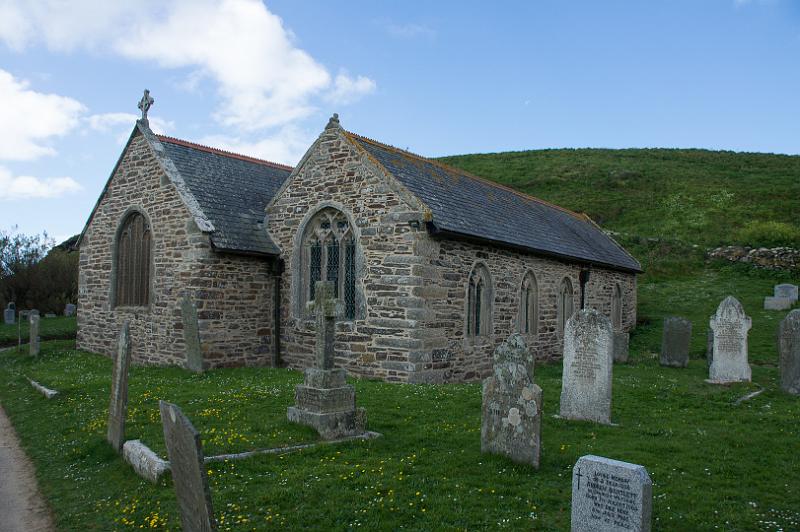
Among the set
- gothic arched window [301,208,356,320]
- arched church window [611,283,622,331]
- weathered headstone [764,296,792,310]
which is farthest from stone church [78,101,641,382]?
weathered headstone [764,296,792,310]

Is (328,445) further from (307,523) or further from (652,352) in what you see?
(652,352)

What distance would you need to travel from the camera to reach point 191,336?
49.2 feet

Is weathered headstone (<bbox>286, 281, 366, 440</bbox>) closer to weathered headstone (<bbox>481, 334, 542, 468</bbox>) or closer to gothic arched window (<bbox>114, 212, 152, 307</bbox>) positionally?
weathered headstone (<bbox>481, 334, 542, 468</bbox>)

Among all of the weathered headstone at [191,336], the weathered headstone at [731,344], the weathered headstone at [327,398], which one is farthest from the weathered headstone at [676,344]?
the weathered headstone at [191,336]

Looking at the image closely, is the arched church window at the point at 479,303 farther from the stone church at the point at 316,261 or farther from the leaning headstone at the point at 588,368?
the leaning headstone at the point at 588,368

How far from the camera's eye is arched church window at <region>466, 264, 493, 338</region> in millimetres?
15688

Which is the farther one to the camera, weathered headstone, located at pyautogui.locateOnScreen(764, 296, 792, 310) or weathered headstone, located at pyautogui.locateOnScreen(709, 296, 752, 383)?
weathered headstone, located at pyautogui.locateOnScreen(764, 296, 792, 310)

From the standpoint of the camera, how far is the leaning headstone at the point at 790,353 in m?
12.7

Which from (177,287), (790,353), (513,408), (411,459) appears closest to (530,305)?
(790,353)

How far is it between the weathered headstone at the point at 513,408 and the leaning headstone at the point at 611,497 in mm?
2408

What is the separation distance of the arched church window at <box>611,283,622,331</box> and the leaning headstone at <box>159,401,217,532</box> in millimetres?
22414

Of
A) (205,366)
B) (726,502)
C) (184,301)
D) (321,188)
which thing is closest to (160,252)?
(184,301)

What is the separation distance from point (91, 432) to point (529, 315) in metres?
12.5

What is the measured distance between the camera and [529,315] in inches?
729
